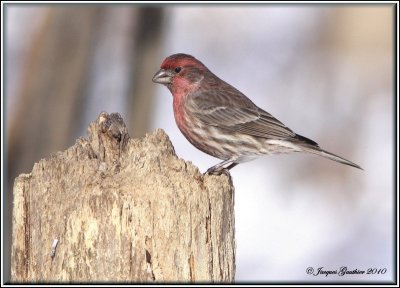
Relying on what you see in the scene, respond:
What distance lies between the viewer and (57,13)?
437 inches

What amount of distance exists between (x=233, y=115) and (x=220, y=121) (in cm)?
21

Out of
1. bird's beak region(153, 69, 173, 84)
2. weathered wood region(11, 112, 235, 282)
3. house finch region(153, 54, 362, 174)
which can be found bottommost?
weathered wood region(11, 112, 235, 282)

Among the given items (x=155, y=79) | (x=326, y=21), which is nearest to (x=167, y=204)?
(x=155, y=79)

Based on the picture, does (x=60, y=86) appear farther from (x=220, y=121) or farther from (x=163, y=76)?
(x=220, y=121)

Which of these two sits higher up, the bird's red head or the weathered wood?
the bird's red head

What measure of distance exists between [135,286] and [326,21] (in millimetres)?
11326

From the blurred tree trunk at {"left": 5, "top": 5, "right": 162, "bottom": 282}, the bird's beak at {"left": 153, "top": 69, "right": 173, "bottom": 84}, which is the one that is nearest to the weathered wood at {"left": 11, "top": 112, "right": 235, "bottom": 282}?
the bird's beak at {"left": 153, "top": 69, "right": 173, "bottom": 84}

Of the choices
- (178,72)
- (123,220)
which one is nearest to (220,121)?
(178,72)

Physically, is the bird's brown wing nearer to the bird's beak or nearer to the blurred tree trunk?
the bird's beak

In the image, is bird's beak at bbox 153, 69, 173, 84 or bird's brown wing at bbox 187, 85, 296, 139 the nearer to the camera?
bird's brown wing at bbox 187, 85, 296, 139

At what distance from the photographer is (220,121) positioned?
8.23m

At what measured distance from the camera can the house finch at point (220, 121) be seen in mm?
8055

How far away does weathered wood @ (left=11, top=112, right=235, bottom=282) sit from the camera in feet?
16.1

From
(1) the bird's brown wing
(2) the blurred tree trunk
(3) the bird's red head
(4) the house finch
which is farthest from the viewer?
(2) the blurred tree trunk
